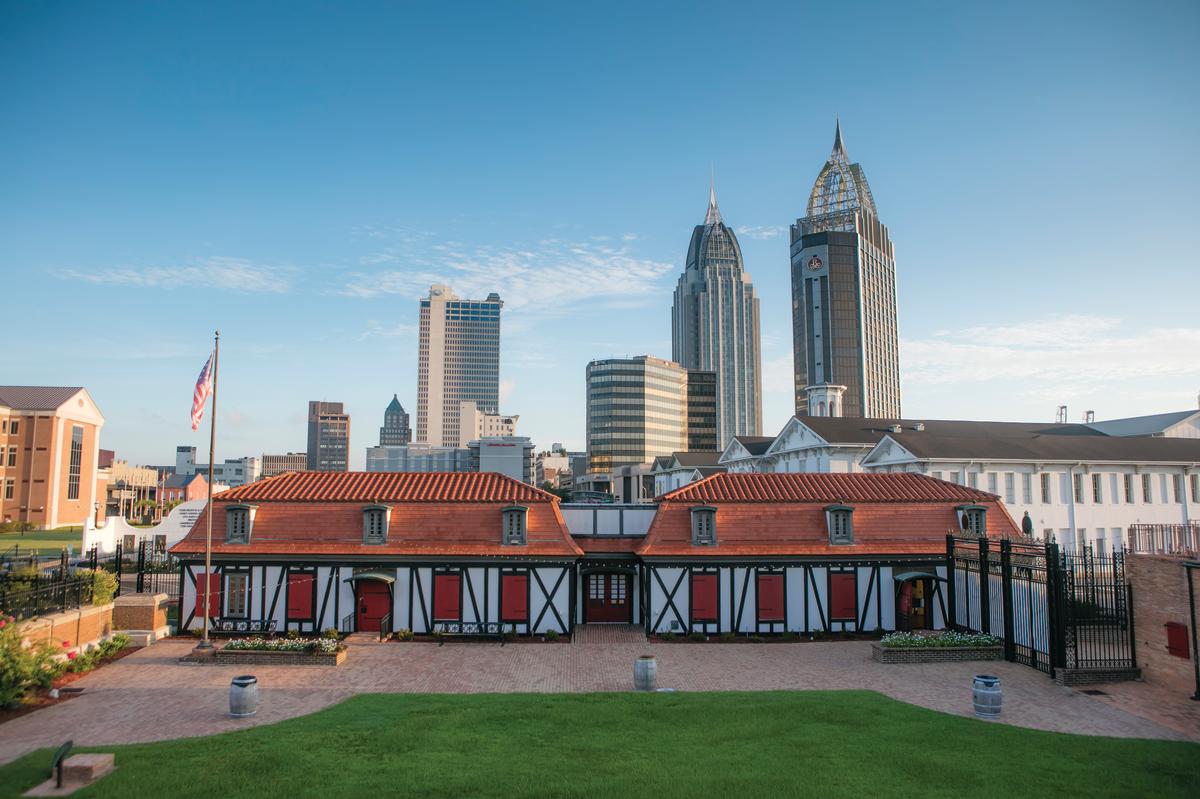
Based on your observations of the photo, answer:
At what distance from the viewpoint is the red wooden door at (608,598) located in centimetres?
3231

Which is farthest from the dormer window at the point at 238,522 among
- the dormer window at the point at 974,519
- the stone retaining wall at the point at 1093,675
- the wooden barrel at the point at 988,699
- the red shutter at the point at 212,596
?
the dormer window at the point at 974,519

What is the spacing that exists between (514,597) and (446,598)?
2607 mm

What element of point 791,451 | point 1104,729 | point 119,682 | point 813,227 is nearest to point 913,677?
point 1104,729

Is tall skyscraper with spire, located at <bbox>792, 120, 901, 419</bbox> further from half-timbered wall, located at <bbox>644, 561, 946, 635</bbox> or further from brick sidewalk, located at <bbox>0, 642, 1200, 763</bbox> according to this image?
brick sidewalk, located at <bbox>0, 642, 1200, 763</bbox>

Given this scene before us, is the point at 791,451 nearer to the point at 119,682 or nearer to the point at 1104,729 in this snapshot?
the point at 1104,729

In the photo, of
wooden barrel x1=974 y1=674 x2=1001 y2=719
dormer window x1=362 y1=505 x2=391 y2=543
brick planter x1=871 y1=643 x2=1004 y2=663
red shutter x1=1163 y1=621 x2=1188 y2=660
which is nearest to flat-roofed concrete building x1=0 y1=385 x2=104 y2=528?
dormer window x1=362 y1=505 x2=391 y2=543

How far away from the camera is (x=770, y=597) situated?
1184 inches

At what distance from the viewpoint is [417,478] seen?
33.4 m

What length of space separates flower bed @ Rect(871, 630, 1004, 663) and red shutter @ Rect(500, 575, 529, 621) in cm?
1268

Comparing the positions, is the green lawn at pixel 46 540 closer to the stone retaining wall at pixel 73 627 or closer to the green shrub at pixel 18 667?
the stone retaining wall at pixel 73 627

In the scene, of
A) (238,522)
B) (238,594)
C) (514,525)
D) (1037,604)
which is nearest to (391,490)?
(514,525)

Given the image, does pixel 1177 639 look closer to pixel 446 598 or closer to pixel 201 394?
pixel 446 598

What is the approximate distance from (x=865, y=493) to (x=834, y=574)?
425 cm

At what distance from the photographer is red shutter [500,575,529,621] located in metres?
29.4
